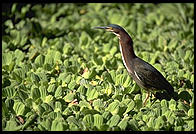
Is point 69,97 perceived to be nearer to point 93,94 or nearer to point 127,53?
point 93,94

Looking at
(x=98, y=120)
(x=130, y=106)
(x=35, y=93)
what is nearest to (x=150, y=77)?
(x=130, y=106)

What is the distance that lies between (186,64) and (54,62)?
1407 mm

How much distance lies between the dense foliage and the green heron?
0.12 metres

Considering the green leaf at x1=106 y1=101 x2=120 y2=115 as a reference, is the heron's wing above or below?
above

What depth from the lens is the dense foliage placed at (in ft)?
12.3

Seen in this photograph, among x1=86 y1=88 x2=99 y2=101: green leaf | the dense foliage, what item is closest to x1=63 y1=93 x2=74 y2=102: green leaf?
the dense foliage

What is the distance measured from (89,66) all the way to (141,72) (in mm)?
895

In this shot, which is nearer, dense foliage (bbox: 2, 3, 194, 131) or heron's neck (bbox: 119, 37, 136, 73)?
dense foliage (bbox: 2, 3, 194, 131)

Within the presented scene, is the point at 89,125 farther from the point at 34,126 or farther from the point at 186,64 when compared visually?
the point at 186,64

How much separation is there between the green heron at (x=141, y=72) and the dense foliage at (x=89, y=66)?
12 centimetres

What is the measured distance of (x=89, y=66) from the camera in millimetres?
5059

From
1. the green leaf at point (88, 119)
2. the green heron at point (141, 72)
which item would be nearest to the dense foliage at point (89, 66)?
the green leaf at point (88, 119)

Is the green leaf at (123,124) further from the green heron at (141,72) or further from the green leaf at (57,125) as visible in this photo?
the green heron at (141,72)

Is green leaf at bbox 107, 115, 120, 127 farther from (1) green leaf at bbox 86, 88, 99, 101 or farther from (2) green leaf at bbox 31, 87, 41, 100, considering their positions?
(2) green leaf at bbox 31, 87, 41, 100
